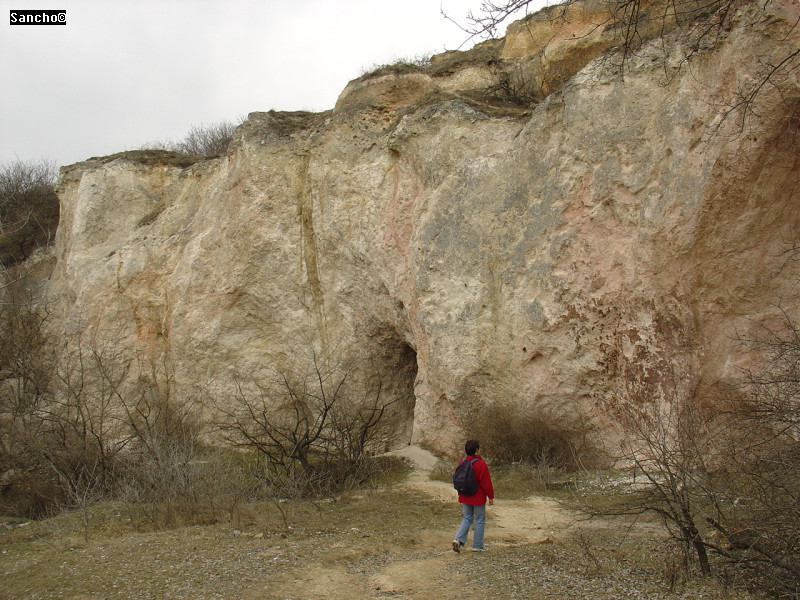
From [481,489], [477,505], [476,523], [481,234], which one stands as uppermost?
[481,234]

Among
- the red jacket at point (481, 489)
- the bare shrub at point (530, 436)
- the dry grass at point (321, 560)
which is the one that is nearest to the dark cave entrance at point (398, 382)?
the bare shrub at point (530, 436)

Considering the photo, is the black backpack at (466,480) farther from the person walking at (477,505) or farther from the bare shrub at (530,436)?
the bare shrub at (530,436)

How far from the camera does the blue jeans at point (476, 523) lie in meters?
5.44

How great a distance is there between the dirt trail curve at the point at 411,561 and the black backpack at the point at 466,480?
49cm

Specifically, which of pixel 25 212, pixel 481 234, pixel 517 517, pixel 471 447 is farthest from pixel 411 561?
pixel 25 212

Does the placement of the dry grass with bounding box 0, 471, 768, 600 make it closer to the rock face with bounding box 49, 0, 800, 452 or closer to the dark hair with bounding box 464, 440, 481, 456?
the dark hair with bounding box 464, 440, 481, 456

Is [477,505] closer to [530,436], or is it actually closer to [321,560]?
[321,560]

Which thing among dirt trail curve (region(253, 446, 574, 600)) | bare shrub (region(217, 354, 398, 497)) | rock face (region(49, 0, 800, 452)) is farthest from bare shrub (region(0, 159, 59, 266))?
dirt trail curve (region(253, 446, 574, 600))

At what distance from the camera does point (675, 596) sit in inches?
151

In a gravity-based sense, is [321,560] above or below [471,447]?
below

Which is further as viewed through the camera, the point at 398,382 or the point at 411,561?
the point at 398,382

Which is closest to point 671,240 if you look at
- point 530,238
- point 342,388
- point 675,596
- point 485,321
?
point 530,238

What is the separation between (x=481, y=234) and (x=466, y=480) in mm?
4198

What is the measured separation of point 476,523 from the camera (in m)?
5.49
